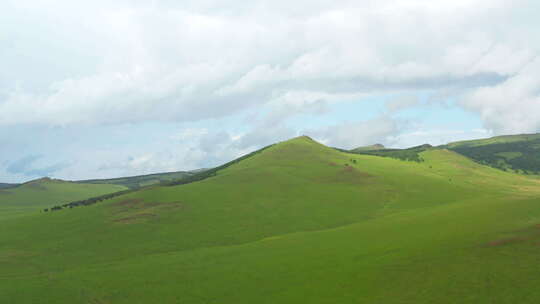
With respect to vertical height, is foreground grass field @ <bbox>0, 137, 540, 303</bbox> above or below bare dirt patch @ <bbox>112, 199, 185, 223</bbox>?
below

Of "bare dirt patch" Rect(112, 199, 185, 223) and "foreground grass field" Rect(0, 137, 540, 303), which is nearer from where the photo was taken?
"foreground grass field" Rect(0, 137, 540, 303)

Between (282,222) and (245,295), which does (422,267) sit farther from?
(282,222)

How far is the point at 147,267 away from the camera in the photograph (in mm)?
67375

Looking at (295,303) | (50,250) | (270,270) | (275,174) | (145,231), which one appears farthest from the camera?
(275,174)

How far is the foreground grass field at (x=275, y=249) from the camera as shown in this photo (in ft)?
152

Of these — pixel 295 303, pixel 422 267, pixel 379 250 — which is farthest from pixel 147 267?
pixel 422 267

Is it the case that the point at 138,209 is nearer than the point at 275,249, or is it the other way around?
the point at 275,249

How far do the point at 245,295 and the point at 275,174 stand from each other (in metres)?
117

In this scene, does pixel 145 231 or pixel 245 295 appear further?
pixel 145 231

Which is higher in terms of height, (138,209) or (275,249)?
(138,209)

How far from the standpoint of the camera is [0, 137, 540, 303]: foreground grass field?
1825 inches

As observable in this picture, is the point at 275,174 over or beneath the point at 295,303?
over

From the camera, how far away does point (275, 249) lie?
7456 cm

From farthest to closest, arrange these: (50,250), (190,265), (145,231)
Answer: (145,231) → (50,250) → (190,265)
